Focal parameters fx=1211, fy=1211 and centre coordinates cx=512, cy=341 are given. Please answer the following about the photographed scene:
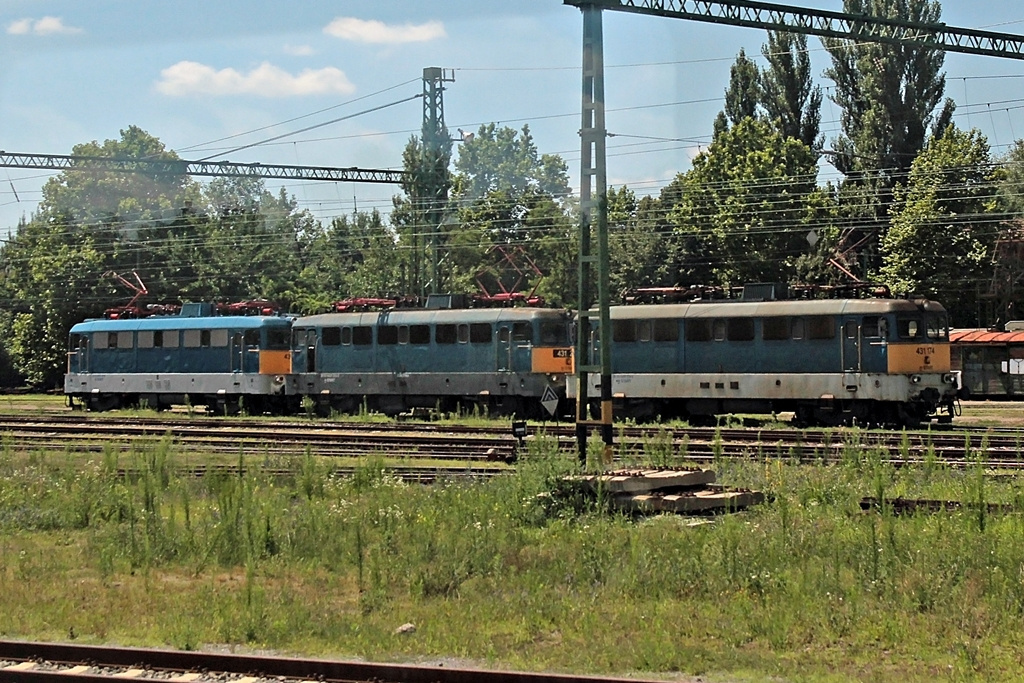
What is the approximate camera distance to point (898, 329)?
2717 centimetres

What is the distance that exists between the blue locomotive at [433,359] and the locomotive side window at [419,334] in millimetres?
28

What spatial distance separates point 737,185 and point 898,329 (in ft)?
92.1

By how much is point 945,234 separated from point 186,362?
100.0 feet

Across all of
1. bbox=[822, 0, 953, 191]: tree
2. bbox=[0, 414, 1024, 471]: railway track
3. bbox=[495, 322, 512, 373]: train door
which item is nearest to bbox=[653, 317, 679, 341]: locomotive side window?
bbox=[0, 414, 1024, 471]: railway track

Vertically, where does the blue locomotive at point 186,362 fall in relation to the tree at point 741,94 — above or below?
below

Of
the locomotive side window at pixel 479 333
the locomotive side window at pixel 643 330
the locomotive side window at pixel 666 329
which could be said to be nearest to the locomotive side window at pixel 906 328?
the locomotive side window at pixel 666 329

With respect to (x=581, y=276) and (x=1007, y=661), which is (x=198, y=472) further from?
(x=1007, y=661)

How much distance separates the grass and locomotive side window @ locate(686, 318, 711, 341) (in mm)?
13863

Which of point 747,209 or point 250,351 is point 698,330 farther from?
point 747,209

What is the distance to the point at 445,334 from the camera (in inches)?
1299

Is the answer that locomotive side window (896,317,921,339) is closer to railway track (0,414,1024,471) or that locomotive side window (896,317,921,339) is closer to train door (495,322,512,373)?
railway track (0,414,1024,471)

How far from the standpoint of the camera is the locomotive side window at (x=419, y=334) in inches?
1314

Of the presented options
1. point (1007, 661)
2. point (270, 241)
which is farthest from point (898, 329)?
point (270, 241)

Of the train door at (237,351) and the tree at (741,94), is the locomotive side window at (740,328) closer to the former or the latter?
the train door at (237,351)
